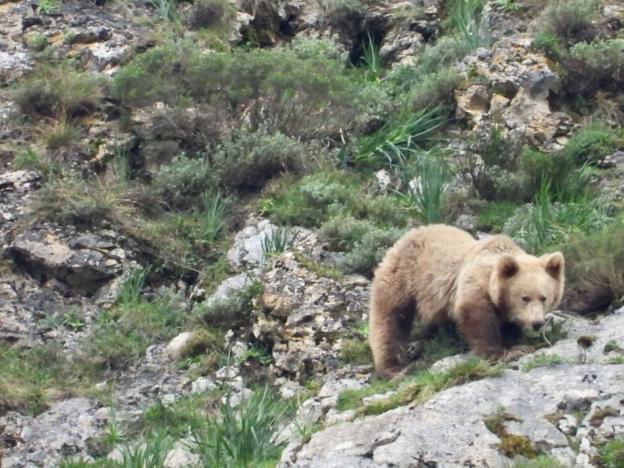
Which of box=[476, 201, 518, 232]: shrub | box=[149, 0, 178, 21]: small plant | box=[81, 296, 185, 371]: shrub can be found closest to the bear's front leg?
box=[476, 201, 518, 232]: shrub

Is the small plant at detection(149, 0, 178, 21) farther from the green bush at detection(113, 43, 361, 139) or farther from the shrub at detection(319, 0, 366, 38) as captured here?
the green bush at detection(113, 43, 361, 139)

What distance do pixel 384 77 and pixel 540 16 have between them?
1.98 m

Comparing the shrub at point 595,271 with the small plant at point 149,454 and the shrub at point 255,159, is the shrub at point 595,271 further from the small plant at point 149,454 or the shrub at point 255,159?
the shrub at point 255,159

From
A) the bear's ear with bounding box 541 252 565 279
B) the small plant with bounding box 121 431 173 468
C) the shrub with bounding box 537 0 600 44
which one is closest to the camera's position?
the small plant with bounding box 121 431 173 468

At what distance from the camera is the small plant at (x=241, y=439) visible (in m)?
9.91

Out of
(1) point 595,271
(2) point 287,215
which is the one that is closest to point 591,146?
(2) point 287,215

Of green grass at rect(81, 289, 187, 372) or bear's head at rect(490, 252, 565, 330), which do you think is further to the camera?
green grass at rect(81, 289, 187, 372)

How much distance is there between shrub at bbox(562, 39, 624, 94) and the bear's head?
19.5 ft

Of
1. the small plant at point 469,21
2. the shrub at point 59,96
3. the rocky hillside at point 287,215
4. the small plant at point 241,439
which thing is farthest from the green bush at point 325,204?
the small plant at point 241,439

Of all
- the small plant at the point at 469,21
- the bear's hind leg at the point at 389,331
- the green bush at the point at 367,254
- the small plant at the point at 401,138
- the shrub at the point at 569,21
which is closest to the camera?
the bear's hind leg at the point at 389,331

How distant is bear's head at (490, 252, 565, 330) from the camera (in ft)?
33.5

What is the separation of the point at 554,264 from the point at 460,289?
69 cm

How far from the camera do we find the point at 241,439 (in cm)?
1000

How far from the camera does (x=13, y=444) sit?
1141 cm
